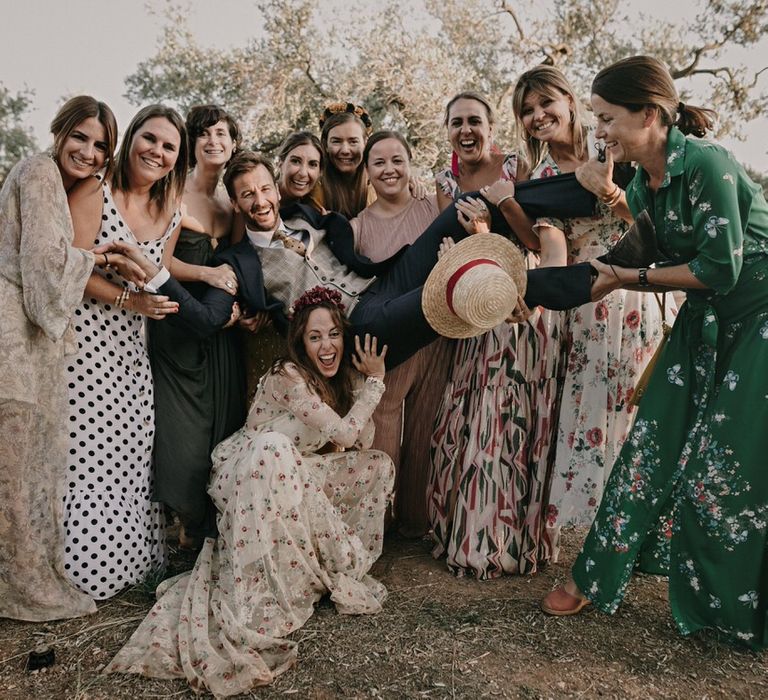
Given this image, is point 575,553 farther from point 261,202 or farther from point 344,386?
point 261,202

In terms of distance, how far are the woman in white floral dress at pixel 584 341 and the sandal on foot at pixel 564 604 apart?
0.50 meters

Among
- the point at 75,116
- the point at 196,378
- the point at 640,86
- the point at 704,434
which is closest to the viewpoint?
the point at 640,86

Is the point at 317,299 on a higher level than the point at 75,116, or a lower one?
lower

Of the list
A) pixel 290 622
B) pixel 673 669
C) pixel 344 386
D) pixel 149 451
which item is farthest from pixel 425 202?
pixel 673 669

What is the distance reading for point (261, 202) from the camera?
3770 millimetres

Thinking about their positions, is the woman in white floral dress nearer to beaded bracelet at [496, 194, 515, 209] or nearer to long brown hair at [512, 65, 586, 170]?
long brown hair at [512, 65, 586, 170]

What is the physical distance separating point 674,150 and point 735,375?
89 cm

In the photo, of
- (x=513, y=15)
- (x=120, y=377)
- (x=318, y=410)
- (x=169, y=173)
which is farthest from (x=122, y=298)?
(x=513, y=15)

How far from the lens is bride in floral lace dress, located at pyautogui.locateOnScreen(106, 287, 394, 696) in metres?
2.75

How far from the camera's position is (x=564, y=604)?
3.11 meters

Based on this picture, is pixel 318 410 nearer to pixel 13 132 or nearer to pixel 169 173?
pixel 169 173

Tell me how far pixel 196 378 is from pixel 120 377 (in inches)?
16.1

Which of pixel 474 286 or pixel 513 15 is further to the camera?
pixel 513 15

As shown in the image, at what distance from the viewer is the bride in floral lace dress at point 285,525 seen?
275 centimetres
